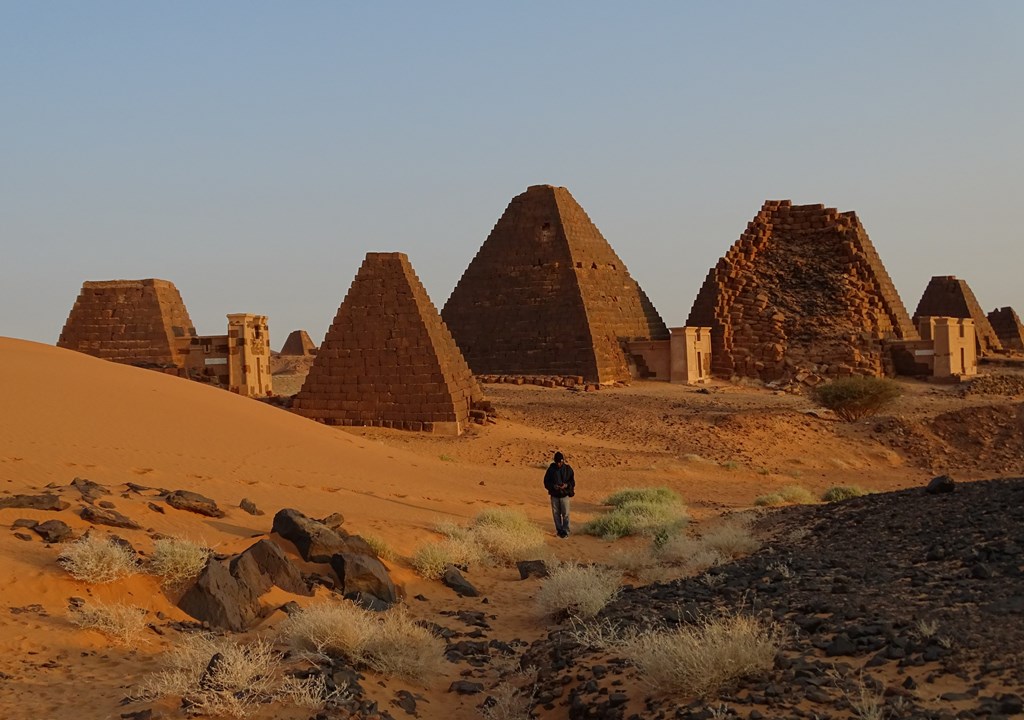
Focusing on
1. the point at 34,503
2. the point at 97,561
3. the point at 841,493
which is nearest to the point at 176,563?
the point at 97,561

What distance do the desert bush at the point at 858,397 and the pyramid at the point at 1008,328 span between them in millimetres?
31865

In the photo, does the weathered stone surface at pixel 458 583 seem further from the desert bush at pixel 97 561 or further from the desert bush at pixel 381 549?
the desert bush at pixel 97 561

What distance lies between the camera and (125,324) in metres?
31.8

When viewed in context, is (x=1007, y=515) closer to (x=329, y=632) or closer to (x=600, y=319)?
(x=329, y=632)

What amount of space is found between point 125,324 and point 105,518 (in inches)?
952

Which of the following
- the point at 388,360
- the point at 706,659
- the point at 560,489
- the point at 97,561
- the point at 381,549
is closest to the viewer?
the point at 706,659

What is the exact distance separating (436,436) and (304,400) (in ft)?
11.1

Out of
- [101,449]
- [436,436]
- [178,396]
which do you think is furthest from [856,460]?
[101,449]

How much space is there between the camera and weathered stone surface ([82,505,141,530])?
909 centimetres

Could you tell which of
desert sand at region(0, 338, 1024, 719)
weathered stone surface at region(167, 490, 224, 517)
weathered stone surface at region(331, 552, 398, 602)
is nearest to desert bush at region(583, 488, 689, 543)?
desert sand at region(0, 338, 1024, 719)

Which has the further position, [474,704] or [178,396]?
[178,396]

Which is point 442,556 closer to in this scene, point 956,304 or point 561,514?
point 561,514

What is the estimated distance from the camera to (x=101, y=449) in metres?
14.0

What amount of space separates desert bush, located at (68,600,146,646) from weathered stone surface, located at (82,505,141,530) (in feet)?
7.05
